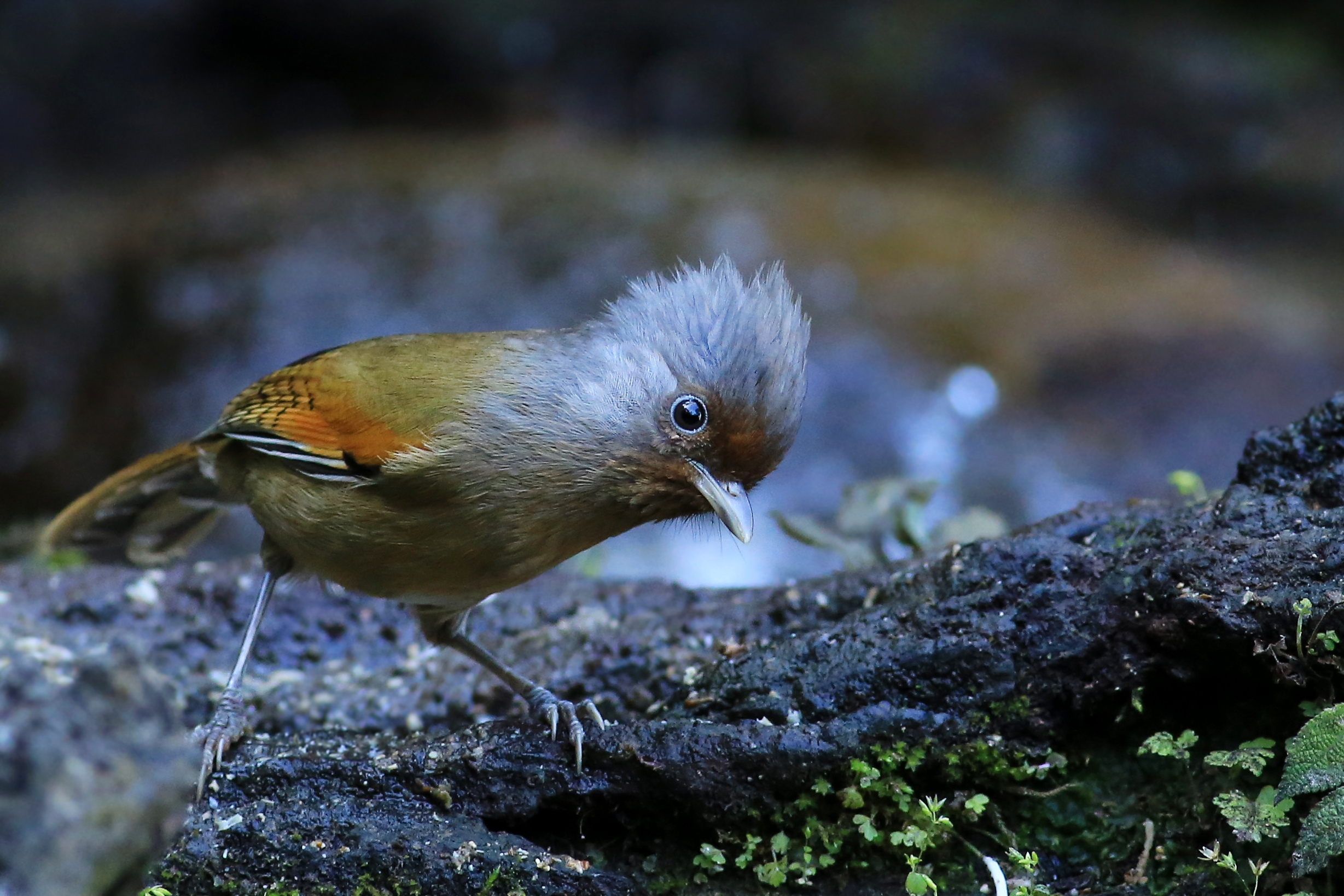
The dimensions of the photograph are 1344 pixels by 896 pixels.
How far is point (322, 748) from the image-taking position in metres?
3.49

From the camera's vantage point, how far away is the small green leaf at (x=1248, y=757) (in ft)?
9.16

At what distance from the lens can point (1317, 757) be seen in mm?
2576

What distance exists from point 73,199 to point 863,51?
892 centimetres

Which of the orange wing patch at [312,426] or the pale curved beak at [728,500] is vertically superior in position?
the orange wing patch at [312,426]

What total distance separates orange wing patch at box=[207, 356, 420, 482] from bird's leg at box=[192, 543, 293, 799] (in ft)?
1.39

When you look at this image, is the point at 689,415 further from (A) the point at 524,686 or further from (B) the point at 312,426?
(B) the point at 312,426

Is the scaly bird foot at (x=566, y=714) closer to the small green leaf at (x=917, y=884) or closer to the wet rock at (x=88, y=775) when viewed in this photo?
the small green leaf at (x=917, y=884)

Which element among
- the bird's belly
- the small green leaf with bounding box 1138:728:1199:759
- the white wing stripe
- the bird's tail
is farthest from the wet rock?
the bird's tail

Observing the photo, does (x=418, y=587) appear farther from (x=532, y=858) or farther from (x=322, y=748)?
(x=532, y=858)

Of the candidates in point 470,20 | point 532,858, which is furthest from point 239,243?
point 532,858

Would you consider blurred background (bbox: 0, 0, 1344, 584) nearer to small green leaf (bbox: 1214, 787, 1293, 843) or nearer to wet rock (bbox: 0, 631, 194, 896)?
small green leaf (bbox: 1214, 787, 1293, 843)

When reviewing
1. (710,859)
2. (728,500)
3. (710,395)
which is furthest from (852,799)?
(710,395)

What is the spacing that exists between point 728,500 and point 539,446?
583 millimetres

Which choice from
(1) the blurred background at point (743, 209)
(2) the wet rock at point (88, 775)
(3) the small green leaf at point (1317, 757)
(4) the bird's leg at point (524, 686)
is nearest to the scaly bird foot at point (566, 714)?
(4) the bird's leg at point (524, 686)
